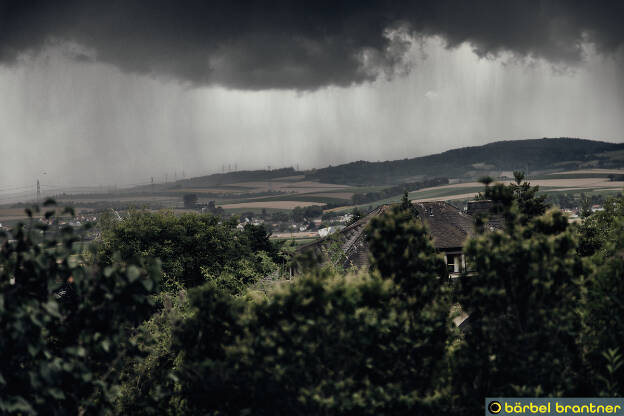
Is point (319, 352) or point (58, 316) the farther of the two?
point (319, 352)

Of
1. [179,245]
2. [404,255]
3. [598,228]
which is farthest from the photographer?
[179,245]

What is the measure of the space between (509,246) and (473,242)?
744mm

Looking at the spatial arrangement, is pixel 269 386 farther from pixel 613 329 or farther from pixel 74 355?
pixel 613 329

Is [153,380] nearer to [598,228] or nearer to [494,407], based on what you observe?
[494,407]

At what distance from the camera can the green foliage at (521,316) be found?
10016 millimetres

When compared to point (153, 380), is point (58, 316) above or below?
above

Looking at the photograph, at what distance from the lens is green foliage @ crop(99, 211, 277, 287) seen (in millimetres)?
39312

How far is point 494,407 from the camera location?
10227 mm

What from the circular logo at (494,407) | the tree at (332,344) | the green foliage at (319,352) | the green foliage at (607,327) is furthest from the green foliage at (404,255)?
the green foliage at (607,327)

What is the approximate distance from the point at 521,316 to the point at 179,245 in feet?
112

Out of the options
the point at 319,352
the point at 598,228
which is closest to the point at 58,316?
the point at 319,352

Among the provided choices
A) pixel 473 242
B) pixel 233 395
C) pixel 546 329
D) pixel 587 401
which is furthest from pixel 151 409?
pixel 587 401

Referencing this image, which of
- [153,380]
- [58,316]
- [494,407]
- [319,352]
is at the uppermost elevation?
[58,316]

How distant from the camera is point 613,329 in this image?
420 inches
